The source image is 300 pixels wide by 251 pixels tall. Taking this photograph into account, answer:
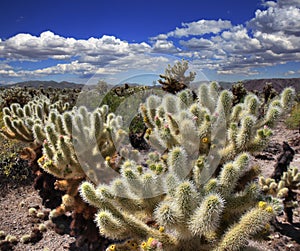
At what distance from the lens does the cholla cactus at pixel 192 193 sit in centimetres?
207

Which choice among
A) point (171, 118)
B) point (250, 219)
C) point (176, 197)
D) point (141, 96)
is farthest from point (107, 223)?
point (141, 96)

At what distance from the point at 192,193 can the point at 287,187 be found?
2.72 meters

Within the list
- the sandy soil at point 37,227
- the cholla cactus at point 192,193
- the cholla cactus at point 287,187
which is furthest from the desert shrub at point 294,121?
the cholla cactus at point 192,193

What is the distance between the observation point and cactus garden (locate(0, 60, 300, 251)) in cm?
221

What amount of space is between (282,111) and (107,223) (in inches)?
81.3

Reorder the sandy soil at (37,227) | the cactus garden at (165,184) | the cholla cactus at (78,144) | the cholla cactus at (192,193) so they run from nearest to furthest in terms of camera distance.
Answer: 1. the cholla cactus at (192,193)
2. the cactus garden at (165,184)
3. the cholla cactus at (78,144)
4. the sandy soil at (37,227)

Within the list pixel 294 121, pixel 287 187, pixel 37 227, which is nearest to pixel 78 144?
→ pixel 37 227

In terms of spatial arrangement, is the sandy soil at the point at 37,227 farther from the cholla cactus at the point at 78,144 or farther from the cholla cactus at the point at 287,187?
the cholla cactus at the point at 78,144

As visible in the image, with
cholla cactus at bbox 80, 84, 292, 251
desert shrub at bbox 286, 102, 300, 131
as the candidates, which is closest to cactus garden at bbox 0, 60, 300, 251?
cholla cactus at bbox 80, 84, 292, 251

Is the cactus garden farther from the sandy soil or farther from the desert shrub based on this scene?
the desert shrub

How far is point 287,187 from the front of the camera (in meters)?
4.25

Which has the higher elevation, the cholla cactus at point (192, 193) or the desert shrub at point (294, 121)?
the cholla cactus at point (192, 193)

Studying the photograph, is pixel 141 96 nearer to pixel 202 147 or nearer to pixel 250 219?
pixel 202 147

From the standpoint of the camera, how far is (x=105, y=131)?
4090 mm
